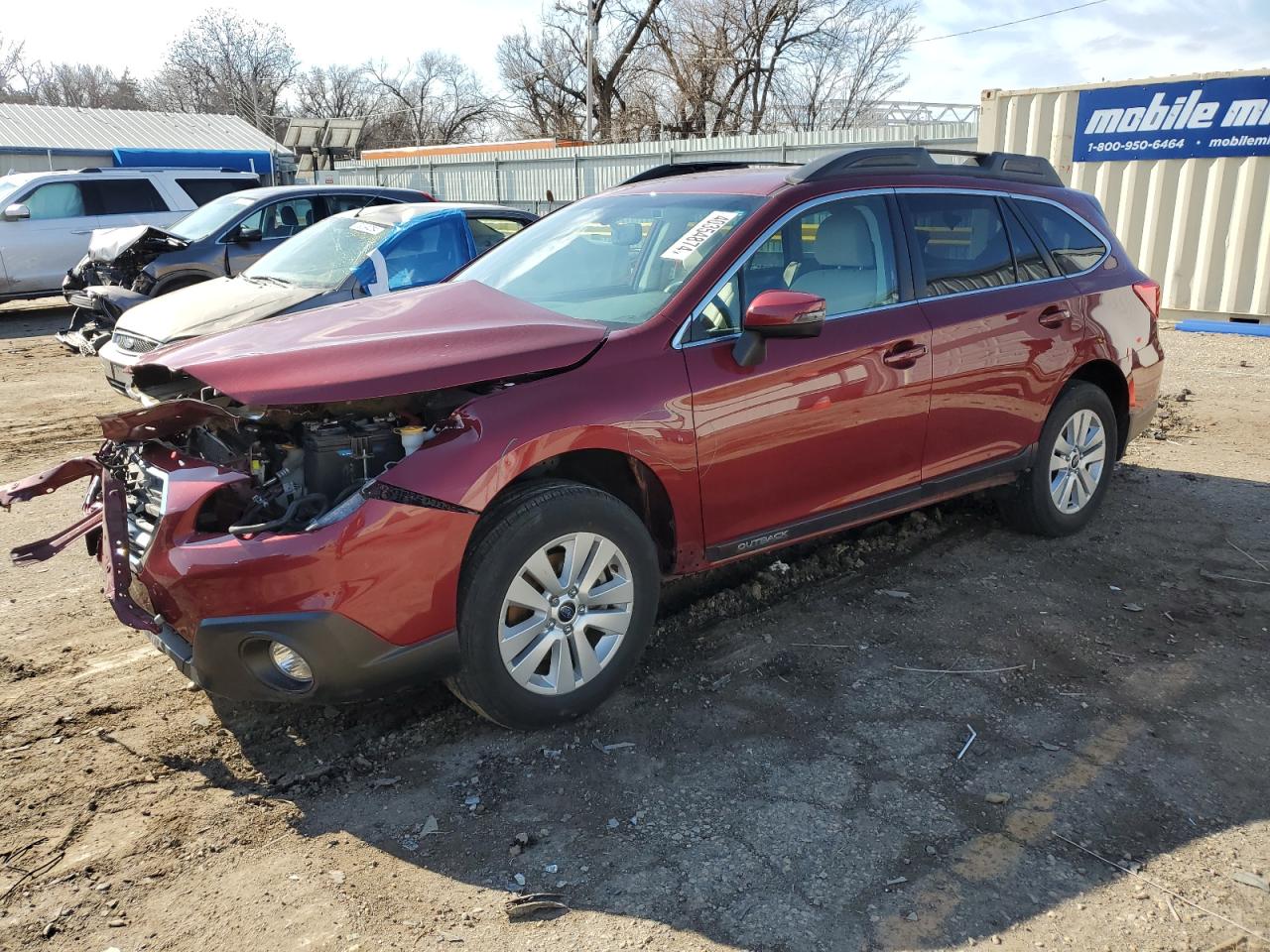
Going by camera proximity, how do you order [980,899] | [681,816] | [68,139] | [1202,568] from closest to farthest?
[980,899]
[681,816]
[1202,568]
[68,139]

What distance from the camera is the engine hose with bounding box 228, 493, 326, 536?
9.62 feet

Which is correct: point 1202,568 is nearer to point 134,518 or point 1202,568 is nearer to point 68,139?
point 134,518

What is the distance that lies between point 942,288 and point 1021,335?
560mm

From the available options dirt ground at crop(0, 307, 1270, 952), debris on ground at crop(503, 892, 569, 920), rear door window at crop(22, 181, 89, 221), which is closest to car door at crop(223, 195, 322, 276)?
rear door window at crop(22, 181, 89, 221)

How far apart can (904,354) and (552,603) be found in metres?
1.95

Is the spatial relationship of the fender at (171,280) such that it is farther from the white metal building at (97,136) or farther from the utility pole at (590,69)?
the utility pole at (590,69)

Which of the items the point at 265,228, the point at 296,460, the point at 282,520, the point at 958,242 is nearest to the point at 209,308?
the point at 296,460

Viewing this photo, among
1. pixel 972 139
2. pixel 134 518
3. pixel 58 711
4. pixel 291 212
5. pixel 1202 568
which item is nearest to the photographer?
pixel 134 518

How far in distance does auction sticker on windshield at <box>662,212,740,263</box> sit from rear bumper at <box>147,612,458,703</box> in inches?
69.4

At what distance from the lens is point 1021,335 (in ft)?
15.6

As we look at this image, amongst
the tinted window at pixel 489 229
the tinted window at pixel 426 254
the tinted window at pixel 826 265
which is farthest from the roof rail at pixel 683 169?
the tinted window at pixel 489 229

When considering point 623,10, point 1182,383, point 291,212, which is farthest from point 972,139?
point 623,10

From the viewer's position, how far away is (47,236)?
46.5ft

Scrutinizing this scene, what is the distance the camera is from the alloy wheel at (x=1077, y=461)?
517cm
